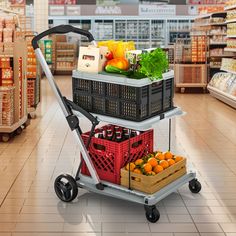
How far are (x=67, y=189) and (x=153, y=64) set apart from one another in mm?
1278

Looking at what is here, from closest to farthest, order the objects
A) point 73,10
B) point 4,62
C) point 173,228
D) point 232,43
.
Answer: point 173,228 → point 4,62 → point 232,43 → point 73,10

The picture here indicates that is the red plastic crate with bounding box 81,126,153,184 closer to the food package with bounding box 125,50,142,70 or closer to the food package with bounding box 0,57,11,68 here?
the food package with bounding box 125,50,142,70

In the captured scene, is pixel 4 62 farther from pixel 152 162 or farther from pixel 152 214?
pixel 152 214

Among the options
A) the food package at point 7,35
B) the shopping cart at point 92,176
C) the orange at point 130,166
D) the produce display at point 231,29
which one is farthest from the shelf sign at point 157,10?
the orange at point 130,166

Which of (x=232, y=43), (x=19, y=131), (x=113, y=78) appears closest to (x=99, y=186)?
(x=113, y=78)

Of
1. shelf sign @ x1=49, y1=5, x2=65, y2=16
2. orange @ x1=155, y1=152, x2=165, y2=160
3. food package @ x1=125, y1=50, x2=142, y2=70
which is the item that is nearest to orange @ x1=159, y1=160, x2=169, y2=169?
orange @ x1=155, y1=152, x2=165, y2=160

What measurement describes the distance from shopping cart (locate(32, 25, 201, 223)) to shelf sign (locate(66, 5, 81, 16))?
15.6 m

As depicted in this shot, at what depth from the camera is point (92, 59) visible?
397cm

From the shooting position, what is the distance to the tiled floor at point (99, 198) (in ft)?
11.7

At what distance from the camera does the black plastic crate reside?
148 inches

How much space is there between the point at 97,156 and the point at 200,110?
5.44 meters

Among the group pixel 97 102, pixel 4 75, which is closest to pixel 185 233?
pixel 97 102

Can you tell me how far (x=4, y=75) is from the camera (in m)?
6.40

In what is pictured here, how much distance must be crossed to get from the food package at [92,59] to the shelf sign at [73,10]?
15855mm
